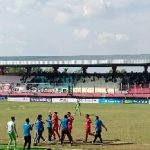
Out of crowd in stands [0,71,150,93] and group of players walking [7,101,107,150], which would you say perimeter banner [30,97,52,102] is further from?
group of players walking [7,101,107,150]

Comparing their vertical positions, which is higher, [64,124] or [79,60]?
[79,60]

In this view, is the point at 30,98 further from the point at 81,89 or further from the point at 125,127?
the point at 125,127

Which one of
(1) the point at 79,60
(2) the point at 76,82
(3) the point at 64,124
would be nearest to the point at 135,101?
(1) the point at 79,60

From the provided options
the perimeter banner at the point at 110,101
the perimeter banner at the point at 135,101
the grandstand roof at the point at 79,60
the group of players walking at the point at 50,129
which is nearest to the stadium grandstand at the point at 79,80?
the grandstand roof at the point at 79,60

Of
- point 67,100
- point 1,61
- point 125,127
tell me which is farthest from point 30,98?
point 125,127

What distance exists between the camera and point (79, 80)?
10738 cm

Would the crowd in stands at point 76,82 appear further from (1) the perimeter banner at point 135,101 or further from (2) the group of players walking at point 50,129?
(2) the group of players walking at point 50,129

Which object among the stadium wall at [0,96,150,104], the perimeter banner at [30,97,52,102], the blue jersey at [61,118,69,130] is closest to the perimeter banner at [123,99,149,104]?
the stadium wall at [0,96,150,104]

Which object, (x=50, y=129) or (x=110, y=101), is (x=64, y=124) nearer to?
(x=50, y=129)

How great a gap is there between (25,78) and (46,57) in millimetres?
6919

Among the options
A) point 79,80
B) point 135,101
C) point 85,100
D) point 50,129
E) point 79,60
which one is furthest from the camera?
point 79,80

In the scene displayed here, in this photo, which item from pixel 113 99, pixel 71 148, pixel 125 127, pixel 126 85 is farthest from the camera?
pixel 126 85

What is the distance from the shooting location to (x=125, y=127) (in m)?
37.4

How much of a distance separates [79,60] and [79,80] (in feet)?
17.5
